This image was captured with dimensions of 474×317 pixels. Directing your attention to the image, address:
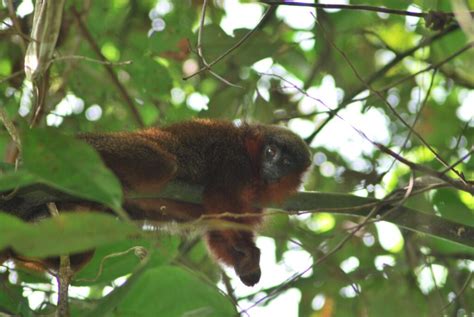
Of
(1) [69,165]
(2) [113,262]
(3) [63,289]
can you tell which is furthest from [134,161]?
(1) [69,165]

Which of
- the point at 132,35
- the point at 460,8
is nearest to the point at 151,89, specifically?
the point at 132,35

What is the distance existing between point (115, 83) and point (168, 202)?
146cm

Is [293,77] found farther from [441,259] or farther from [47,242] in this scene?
[47,242]

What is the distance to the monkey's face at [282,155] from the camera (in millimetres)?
4512

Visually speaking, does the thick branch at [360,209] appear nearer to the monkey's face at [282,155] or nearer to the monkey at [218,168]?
the monkey at [218,168]

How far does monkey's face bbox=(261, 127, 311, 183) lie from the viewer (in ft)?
14.8

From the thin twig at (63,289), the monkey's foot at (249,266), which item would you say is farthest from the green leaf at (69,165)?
the monkey's foot at (249,266)

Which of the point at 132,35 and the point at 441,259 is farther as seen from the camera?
the point at 132,35

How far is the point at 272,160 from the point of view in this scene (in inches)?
179

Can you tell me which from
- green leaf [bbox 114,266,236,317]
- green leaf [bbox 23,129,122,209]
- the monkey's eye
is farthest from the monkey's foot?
green leaf [bbox 23,129,122,209]

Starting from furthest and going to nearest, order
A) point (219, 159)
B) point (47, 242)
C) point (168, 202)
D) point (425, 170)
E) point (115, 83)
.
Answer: point (115, 83) < point (219, 159) < point (168, 202) < point (425, 170) < point (47, 242)

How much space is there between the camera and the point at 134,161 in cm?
362

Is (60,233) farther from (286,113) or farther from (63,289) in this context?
(286,113)

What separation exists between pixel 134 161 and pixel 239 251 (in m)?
1.08
